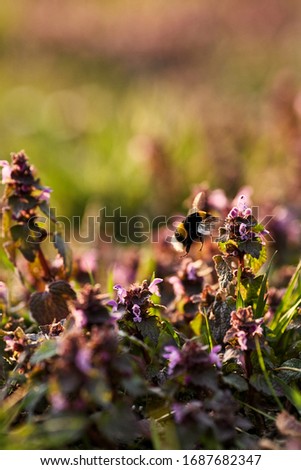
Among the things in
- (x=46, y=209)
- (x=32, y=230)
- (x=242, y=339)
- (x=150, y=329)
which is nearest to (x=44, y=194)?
(x=46, y=209)

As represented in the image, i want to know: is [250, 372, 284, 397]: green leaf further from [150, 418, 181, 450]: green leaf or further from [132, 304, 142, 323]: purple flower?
[132, 304, 142, 323]: purple flower

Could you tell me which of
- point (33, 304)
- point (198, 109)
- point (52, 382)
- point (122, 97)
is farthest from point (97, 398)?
point (122, 97)

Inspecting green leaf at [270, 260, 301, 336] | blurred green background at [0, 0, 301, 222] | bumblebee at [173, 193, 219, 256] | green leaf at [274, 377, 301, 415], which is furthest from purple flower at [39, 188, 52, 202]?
blurred green background at [0, 0, 301, 222]

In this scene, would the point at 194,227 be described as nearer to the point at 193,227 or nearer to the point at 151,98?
the point at 193,227

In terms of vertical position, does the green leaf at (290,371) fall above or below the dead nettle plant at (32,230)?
below

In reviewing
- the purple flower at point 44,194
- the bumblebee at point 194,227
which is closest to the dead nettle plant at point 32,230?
the purple flower at point 44,194

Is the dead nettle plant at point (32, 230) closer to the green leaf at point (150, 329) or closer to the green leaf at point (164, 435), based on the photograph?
the green leaf at point (150, 329)

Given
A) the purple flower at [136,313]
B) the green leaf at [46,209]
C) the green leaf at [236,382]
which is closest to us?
the green leaf at [236,382]
